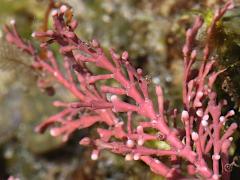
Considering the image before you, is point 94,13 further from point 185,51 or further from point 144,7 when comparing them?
point 185,51

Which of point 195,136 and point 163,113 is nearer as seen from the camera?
point 195,136

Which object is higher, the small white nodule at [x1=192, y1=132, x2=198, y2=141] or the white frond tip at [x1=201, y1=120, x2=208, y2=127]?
the white frond tip at [x1=201, y1=120, x2=208, y2=127]

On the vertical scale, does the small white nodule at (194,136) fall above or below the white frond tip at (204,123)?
below

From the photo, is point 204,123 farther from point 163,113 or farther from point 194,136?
point 163,113

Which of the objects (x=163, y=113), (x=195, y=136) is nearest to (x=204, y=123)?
(x=195, y=136)

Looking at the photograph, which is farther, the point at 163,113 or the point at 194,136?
the point at 163,113

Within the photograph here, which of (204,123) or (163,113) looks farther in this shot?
(163,113)

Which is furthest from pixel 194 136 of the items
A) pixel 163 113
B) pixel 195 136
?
pixel 163 113

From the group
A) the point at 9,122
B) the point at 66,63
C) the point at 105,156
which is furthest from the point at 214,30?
the point at 9,122

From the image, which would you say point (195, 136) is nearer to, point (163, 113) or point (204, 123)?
point (204, 123)

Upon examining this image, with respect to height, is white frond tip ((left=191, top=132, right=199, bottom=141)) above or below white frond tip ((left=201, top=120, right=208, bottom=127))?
below

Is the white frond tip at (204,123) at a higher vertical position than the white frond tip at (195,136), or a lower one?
higher
